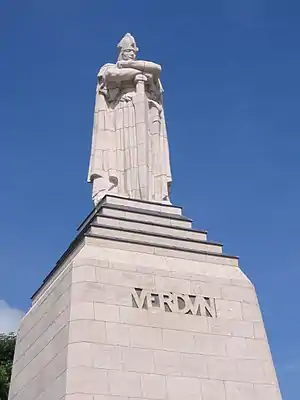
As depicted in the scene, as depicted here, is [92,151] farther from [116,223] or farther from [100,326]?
[100,326]

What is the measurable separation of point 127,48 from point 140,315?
7672 mm

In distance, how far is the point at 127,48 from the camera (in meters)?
17.0

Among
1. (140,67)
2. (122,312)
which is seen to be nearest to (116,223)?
(122,312)

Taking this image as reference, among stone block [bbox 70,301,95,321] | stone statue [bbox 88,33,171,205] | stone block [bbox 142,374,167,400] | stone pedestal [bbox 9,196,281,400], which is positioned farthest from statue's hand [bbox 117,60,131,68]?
stone block [bbox 142,374,167,400]

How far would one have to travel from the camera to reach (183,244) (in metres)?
14.1

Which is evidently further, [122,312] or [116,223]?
[116,223]

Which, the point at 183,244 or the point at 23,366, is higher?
the point at 183,244

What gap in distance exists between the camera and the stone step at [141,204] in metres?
14.7

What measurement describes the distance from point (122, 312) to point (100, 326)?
0.57 meters

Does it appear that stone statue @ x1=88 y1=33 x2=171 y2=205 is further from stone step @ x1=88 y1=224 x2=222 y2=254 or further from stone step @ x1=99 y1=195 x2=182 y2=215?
stone step @ x1=88 y1=224 x2=222 y2=254

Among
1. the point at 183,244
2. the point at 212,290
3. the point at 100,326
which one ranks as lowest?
the point at 100,326

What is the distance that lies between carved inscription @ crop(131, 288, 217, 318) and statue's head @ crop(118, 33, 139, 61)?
6.85 m

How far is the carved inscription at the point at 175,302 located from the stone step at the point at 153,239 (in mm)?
1236

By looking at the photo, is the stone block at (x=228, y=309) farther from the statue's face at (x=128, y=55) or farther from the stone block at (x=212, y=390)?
the statue's face at (x=128, y=55)
